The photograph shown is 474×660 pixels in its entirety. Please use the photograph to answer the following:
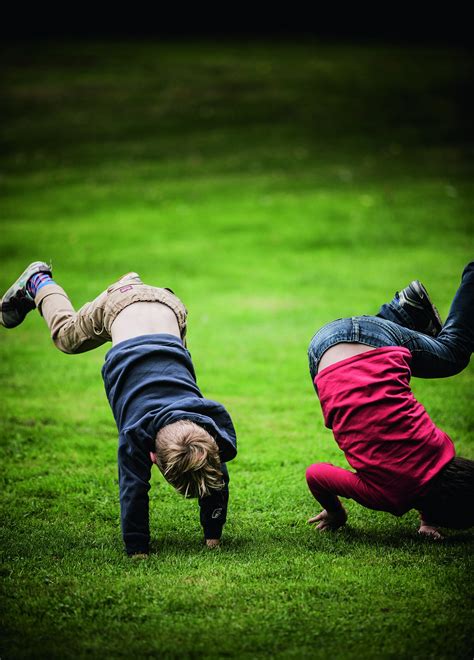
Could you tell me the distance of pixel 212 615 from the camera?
11.8 ft

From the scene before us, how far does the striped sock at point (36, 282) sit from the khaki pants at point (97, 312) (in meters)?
0.11

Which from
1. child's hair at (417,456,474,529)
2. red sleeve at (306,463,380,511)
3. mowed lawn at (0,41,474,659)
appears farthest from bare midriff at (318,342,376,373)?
mowed lawn at (0,41,474,659)

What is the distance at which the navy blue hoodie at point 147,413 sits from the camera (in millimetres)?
4113

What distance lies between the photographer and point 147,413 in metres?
4.17

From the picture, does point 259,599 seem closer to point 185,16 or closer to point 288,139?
point 288,139

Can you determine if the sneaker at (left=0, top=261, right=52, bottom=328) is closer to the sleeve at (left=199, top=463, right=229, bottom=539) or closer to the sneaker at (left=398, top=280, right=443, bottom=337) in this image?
the sleeve at (left=199, top=463, right=229, bottom=539)

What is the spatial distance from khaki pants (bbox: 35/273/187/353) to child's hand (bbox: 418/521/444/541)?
69.6 inches

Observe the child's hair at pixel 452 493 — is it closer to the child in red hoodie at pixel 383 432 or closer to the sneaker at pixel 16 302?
the child in red hoodie at pixel 383 432

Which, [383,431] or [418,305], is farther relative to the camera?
[418,305]

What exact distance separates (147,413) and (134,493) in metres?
0.41

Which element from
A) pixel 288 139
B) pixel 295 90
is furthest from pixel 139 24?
pixel 288 139

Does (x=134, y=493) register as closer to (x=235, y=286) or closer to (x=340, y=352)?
(x=340, y=352)

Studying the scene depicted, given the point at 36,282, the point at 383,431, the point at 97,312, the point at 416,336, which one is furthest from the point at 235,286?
the point at 383,431

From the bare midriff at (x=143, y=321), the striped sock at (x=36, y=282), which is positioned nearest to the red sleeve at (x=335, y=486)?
the bare midriff at (x=143, y=321)
